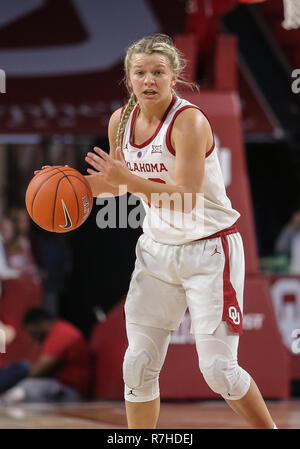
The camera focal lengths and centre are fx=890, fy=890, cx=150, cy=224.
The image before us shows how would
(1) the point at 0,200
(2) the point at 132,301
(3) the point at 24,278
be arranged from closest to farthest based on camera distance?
(2) the point at 132,301, (3) the point at 24,278, (1) the point at 0,200

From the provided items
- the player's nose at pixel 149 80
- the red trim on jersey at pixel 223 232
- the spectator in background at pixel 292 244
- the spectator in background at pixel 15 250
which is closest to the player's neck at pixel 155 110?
the player's nose at pixel 149 80

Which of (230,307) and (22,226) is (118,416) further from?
(22,226)

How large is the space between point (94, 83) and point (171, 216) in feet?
20.9

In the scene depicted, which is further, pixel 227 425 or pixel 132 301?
pixel 227 425

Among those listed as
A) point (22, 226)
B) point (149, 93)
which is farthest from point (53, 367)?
point (149, 93)

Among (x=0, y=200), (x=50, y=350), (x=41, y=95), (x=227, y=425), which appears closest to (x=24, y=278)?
(x=50, y=350)

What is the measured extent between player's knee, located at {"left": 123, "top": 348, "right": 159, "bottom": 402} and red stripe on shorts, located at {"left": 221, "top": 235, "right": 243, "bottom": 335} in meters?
0.38

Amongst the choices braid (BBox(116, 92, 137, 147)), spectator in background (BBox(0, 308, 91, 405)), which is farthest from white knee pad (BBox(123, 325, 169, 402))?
spectator in background (BBox(0, 308, 91, 405))

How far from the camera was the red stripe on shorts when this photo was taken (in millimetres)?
3859

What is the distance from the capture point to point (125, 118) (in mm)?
4074

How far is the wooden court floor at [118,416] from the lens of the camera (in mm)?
5402

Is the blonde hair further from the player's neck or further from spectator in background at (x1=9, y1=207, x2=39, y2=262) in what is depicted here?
spectator in background at (x1=9, y1=207, x2=39, y2=262)

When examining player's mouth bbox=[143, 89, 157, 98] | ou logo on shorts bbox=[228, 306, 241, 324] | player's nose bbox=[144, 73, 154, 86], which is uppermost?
player's nose bbox=[144, 73, 154, 86]

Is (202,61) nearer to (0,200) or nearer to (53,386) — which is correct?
(53,386)
